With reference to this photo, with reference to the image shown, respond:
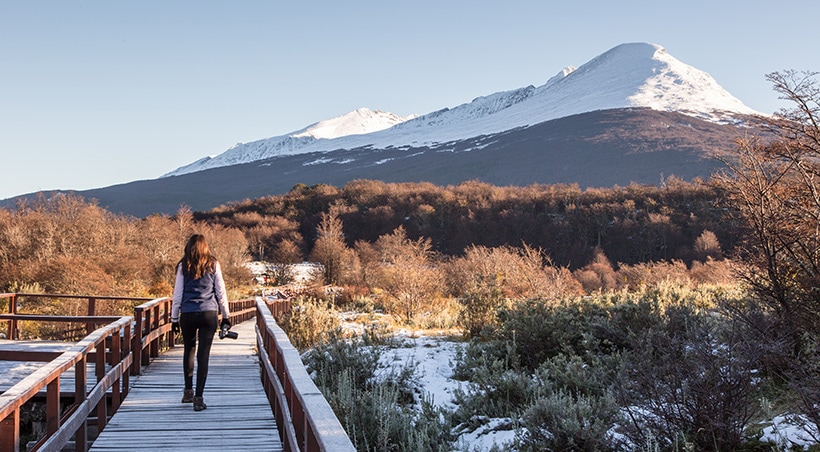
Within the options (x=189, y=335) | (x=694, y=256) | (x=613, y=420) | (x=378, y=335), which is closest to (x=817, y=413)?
(x=613, y=420)

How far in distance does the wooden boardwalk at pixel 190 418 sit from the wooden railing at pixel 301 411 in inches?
9.4

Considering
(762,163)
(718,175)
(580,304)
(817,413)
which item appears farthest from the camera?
(580,304)

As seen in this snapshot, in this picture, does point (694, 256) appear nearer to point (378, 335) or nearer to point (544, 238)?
point (544, 238)

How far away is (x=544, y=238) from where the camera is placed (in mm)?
59438

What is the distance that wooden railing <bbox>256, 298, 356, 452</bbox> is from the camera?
9.12ft

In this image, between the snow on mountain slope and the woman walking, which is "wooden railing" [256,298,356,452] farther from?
the snow on mountain slope

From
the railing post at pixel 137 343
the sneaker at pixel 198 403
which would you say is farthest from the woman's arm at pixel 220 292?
the railing post at pixel 137 343

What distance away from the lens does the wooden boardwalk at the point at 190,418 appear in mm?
5146

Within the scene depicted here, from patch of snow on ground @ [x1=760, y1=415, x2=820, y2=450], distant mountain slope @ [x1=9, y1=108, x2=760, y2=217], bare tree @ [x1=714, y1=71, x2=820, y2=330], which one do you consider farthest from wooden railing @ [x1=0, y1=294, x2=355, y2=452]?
distant mountain slope @ [x1=9, y1=108, x2=760, y2=217]

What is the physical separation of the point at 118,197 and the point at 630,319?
154 metres

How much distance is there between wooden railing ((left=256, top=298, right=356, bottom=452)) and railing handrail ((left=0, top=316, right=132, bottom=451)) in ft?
4.83

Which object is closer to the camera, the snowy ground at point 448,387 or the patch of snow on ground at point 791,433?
the patch of snow on ground at point 791,433

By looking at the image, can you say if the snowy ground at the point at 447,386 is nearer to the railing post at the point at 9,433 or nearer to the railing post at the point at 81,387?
the railing post at the point at 81,387

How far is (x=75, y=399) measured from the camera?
540 cm
